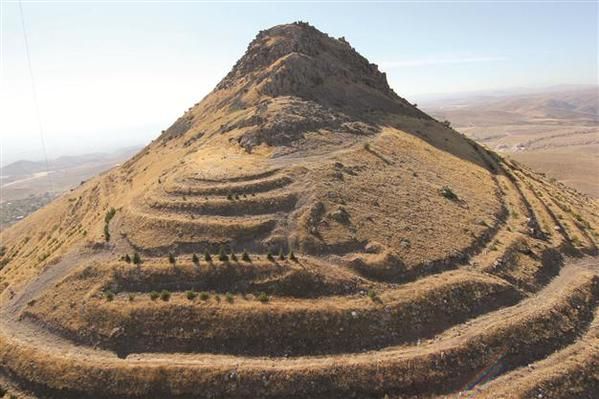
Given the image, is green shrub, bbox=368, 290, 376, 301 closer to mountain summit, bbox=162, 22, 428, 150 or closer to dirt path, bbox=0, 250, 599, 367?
dirt path, bbox=0, 250, 599, 367

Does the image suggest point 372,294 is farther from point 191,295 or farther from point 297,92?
point 297,92

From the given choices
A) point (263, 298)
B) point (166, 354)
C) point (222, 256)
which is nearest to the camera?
point (166, 354)

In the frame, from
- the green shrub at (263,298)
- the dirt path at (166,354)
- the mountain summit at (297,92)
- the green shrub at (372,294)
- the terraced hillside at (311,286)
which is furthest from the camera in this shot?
the mountain summit at (297,92)

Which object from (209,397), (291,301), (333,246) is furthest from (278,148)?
(209,397)

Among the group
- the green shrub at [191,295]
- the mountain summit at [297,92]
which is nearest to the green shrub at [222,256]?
the green shrub at [191,295]

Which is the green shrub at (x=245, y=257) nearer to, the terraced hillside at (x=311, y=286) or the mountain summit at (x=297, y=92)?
the terraced hillside at (x=311, y=286)

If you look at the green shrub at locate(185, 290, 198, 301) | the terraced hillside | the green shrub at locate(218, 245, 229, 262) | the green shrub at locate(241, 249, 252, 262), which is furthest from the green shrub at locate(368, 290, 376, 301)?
the green shrub at locate(185, 290, 198, 301)

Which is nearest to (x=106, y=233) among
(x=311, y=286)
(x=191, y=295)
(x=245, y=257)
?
(x=191, y=295)

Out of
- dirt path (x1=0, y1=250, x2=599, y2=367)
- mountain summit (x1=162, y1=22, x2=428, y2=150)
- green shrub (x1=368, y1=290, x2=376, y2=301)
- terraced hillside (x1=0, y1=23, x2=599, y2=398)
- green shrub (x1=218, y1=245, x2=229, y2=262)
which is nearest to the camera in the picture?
terraced hillside (x1=0, y1=23, x2=599, y2=398)
